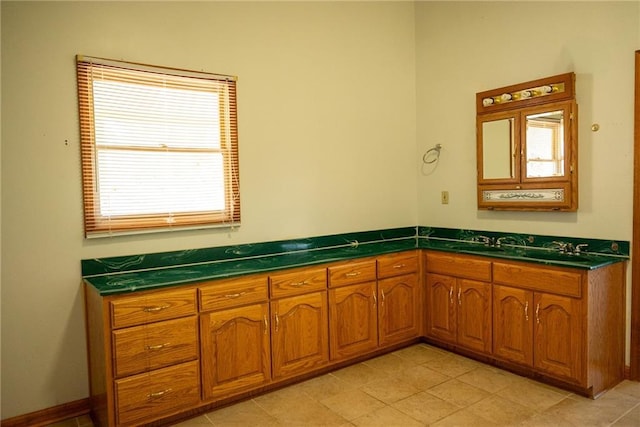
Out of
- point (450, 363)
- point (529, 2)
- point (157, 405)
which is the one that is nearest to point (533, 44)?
point (529, 2)

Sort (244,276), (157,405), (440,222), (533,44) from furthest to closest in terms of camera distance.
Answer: (440,222) < (533,44) < (244,276) < (157,405)

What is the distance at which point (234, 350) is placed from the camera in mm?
2750

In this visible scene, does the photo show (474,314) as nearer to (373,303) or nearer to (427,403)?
(373,303)

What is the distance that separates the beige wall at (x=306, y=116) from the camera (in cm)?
255

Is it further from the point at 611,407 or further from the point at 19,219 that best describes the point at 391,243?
the point at 19,219

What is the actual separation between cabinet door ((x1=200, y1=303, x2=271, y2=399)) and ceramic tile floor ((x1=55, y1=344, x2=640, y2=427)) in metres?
0.16

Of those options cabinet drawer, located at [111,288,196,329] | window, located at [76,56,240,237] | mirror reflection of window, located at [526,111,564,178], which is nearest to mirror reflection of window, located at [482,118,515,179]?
mirror reflection of window, located at [526,111,564,178]

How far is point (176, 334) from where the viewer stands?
2.55 m

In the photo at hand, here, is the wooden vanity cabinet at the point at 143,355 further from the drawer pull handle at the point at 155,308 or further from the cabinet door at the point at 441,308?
the cabinet door at the point at 441,308

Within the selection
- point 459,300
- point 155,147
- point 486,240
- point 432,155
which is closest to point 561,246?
point 486,240

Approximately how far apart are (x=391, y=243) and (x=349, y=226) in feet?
1.43

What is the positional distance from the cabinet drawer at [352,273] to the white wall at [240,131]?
49 cm

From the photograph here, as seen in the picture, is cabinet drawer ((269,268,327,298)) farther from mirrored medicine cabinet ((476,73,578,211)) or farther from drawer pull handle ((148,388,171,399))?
mirrored medicine cabinet ((476,73,578,211))

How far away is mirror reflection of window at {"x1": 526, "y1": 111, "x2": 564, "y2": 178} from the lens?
319cm
